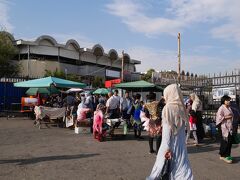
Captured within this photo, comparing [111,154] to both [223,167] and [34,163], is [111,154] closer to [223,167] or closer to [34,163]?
[34,163]

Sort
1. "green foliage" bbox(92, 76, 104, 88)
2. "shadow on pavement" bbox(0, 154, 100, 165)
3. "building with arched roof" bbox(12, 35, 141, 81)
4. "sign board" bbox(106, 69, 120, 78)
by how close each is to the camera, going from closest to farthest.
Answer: "shadow on pavement" bbox(0, 154, 100, 165) < "building with arched roof" bbox(12, 35, 141, 81) < "green foliage" bbox(92, 76, 104, 88) < "sign board" bbox(106, 69, 120, 78)

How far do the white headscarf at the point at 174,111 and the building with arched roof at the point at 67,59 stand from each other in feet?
118

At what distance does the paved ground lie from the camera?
6352 millimetres

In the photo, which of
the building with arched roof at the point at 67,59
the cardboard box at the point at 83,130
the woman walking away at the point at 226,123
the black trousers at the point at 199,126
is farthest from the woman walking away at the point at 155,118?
the building with arched roof at the point at 67,59

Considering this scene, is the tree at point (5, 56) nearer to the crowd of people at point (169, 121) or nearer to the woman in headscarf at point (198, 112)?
the crowd of people at point (169, 121)

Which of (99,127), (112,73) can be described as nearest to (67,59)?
(112,73)

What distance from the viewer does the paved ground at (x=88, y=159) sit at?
6.35m

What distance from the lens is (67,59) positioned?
4822cm

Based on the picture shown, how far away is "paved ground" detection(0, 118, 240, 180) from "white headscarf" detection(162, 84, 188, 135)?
2.29 metres

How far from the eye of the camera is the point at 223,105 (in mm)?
7957

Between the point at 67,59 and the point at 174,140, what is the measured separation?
4516 cm

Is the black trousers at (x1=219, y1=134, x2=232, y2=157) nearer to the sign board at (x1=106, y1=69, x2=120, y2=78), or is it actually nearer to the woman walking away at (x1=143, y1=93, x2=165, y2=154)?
the woman walking away at (x1=143, y1=93, x2=165, y2=154)

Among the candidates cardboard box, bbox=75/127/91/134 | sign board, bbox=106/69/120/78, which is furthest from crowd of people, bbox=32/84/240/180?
sign board, bbox=106/69/120/78

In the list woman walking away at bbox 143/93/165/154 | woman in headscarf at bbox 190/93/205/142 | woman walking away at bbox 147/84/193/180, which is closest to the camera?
woman walking away at bbox 147/84/193/180
